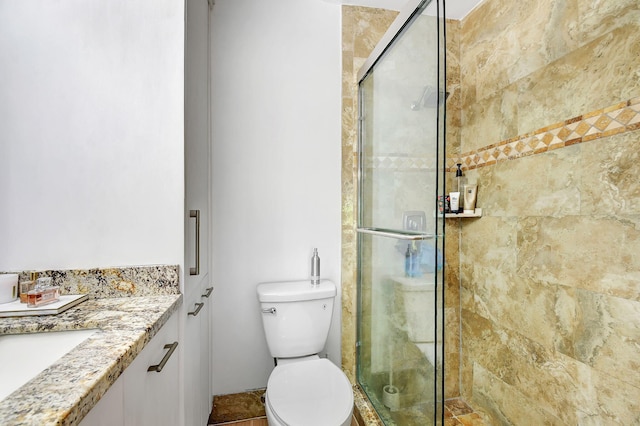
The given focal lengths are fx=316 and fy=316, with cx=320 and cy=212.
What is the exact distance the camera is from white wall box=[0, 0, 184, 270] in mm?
971

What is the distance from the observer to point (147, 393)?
0.77 m

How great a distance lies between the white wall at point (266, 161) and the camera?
5.82 feet

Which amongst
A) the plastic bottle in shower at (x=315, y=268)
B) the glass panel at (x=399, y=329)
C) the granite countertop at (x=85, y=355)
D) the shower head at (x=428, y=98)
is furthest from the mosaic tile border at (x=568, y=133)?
the granite countertop at (x=85, y=355)

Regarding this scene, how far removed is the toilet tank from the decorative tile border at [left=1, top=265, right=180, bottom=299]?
648 mm

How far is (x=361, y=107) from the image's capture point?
6.21 feet

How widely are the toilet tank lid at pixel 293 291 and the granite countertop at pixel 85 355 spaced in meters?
0.64

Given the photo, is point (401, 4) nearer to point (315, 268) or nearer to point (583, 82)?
point (583, 82)

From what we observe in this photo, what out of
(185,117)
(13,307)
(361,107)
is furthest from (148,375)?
(361,107)

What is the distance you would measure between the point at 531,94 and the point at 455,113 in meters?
0.55

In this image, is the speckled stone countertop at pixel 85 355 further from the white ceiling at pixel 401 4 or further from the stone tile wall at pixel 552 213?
the white ceiling at pixel 401 4

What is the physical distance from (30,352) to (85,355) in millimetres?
253

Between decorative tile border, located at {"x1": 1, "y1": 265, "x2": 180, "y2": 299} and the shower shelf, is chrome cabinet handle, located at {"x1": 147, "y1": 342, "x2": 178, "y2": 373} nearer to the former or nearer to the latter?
decorative tile border, located at {"x1": 1, "y1": 265, "x2": 180, "y2": 299}

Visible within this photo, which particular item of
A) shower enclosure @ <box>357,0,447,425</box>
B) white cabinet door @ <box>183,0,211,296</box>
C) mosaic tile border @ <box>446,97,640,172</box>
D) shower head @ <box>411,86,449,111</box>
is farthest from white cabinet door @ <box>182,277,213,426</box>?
mosaic tile border @ <box>446,97,640,172</box>

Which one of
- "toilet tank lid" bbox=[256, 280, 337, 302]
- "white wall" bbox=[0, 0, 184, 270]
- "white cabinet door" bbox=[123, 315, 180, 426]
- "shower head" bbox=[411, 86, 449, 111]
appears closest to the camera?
"white cabinet door" bbox=[123, 315, 180, 426]
